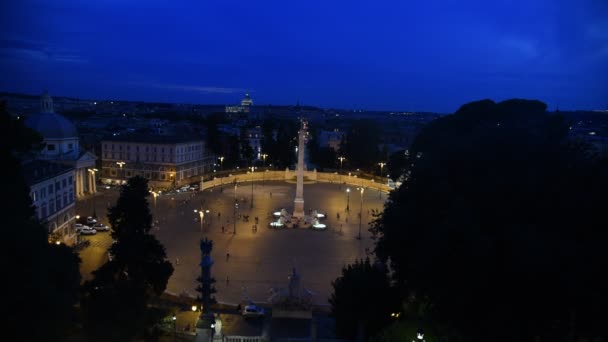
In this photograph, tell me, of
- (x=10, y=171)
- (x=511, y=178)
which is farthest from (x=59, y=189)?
(x=511, y=178)

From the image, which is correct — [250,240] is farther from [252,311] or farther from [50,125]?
[50,125]

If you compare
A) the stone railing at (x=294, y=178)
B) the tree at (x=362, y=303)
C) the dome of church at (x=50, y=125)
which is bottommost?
the stone railing at (x=294, y=178)

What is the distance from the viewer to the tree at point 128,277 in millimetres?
12592

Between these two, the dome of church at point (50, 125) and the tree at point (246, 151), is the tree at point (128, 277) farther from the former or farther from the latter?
the tree at point (246, 151)

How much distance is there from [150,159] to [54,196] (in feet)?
87.3

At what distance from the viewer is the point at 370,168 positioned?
58.7 m

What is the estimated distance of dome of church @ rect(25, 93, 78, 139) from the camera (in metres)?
41.6

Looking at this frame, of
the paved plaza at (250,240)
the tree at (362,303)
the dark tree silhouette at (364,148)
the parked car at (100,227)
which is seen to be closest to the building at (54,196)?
the paved plaza at (250,240)

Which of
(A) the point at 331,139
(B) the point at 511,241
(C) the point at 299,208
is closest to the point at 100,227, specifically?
(C) the point at 299,208

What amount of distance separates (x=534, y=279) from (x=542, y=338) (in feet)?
7.67

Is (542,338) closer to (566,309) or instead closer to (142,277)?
(566,309)

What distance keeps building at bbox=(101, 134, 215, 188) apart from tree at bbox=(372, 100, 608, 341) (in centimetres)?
3890

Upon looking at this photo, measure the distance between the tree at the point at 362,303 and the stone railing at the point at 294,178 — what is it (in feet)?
118

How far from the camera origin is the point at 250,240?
29.5 m
